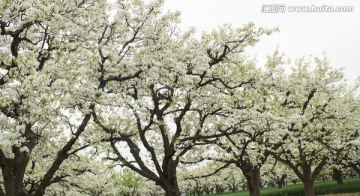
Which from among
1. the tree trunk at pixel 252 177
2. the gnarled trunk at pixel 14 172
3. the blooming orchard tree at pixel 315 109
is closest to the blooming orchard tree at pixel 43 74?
the gnarled trunk at pixel 14 172

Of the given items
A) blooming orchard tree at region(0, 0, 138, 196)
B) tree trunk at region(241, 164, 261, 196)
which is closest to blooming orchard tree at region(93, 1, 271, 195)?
blooming orchard tree at region(0, 0, 138, 196)

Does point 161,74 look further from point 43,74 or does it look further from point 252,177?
point 252,177

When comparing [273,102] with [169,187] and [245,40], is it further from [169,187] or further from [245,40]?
[169,187]

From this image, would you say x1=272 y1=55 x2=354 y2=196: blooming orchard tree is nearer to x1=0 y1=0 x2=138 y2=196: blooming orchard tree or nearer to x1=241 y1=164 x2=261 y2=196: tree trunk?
x1=241 y1=164 x2=261 y2=196: tree trunk

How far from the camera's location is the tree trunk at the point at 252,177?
21219 mm

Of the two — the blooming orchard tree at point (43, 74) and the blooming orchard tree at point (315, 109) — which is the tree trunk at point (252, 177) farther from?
the blooming orchard tree at point (43, 74)

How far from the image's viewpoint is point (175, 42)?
15789mm

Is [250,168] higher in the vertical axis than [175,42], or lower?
lower

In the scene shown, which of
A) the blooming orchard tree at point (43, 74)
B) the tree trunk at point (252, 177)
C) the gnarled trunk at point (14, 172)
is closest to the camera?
the blooming orchard tree at point (43, 74)

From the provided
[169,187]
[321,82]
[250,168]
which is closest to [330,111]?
[321,82]

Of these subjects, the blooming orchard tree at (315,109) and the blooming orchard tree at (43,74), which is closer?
the blooming orchard tree at (43,74)

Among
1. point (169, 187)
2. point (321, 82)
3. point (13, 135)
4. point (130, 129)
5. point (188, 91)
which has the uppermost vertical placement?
point (321, 82)

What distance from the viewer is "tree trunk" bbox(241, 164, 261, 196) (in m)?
21.2

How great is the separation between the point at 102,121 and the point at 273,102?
30.3 feet
